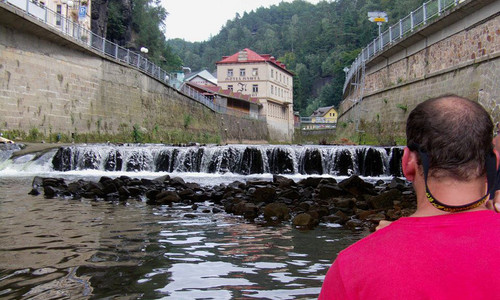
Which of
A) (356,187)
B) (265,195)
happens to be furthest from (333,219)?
(356,187)

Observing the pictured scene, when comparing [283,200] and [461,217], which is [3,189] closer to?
[283,200]

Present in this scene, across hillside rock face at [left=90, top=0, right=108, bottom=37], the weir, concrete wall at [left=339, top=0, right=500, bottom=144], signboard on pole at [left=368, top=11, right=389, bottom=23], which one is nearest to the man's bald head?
concrete wall at [left=339, top=0, right=500, bottom=144]

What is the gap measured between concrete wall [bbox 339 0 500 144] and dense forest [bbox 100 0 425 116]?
25119mm

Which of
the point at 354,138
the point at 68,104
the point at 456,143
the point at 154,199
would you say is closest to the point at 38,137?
the point at 68,104

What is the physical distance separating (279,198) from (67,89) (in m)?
18.0

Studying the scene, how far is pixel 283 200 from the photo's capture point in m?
9.15

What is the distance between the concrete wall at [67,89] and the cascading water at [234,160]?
3.77 m

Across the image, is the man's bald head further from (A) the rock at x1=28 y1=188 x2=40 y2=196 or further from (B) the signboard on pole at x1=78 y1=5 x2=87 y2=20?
(B) the signboard on pole at x1=78 y1=5 x2=87 y2=20

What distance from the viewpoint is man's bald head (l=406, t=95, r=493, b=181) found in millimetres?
1553

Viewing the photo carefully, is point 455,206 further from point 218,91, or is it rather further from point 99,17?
point 218,91

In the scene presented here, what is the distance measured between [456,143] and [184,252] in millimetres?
4211

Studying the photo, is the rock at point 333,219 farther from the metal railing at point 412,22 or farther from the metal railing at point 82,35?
the metal railing at point 82,35

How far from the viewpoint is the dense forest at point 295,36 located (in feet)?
158

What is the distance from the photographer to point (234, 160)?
1877cm
